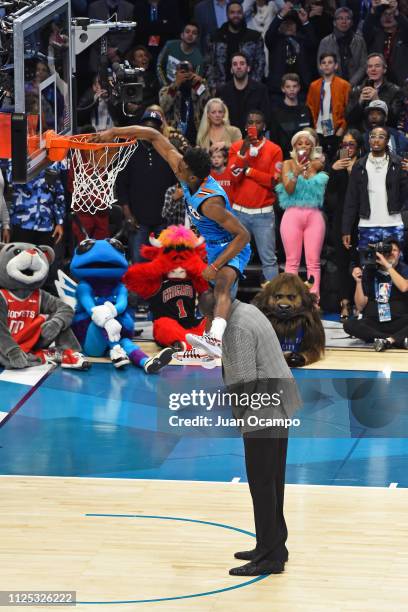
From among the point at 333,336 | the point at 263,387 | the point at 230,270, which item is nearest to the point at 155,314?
the point at 333,336

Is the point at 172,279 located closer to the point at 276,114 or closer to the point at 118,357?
the point at 118,357

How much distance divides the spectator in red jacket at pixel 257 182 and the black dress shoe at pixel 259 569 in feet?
21.7

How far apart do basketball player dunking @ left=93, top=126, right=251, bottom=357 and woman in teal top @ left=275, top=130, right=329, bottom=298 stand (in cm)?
308

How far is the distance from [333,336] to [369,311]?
667 millimetres

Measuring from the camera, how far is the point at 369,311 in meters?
13.4

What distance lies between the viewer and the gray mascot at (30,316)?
12.6 metres

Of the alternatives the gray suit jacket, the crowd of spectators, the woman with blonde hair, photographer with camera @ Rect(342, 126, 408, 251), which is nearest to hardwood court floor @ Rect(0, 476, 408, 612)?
the gray suit jacket

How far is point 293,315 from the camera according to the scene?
1248 centimetres

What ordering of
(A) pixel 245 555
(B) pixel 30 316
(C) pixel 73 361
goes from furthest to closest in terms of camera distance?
(B) pixel 30 316 < (C) pixel 73 361 < (A) pixel 245 555

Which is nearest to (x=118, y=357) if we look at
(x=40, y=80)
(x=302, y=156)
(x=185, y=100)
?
(x=302, y=156)

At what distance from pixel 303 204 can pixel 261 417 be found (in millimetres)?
6647

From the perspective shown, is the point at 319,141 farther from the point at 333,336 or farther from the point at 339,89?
the point at 333,336

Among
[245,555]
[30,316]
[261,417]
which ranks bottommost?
[30,316]

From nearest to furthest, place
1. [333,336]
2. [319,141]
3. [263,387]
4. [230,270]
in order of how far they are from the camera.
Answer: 1. [263,387]
2. [230,270]
3. [333,336]
4. [319,141]
